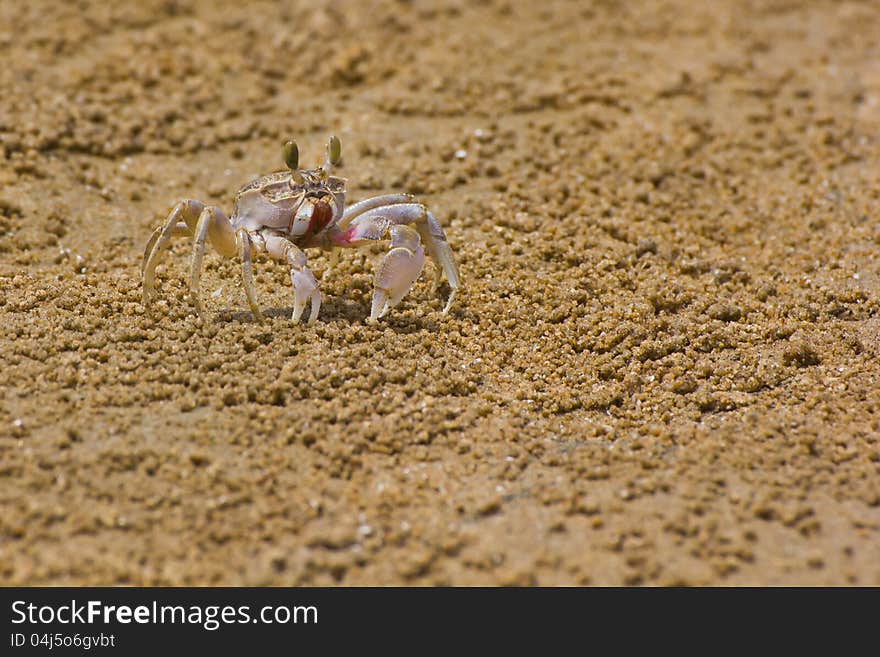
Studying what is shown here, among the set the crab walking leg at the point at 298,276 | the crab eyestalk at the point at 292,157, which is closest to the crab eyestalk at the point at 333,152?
the crab eyestalk at the point at 292,157

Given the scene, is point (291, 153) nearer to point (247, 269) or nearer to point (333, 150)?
point (333, 150)

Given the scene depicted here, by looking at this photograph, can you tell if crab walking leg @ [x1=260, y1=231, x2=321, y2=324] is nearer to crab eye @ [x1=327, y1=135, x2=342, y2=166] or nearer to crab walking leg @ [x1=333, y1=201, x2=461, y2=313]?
crab walking leg @ [x1=333, y1=201, x2=461, y2=313]

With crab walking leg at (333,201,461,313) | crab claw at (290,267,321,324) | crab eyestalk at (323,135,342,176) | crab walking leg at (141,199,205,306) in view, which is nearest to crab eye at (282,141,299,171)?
crab eyestalk at (323,135,342,176)

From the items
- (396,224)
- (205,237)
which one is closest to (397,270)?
(396,224)

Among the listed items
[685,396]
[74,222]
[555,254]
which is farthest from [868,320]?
[74,222]

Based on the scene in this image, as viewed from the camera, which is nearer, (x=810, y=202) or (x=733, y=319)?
(x=733, y=319)

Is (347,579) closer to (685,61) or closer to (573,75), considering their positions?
(573,75)
